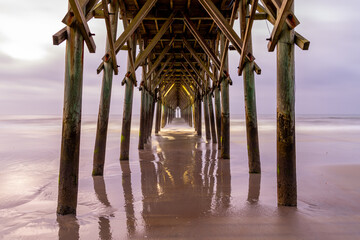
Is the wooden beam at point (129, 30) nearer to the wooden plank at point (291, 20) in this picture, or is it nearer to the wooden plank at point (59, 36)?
the wooden plank at point (59, 36)

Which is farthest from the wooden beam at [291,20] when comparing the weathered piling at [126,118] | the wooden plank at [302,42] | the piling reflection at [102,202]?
the weathered piling at [126,118]

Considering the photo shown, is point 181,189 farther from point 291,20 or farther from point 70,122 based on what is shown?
point 291,20

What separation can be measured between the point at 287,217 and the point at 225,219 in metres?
0.62

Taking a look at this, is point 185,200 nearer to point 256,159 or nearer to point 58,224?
point 58,224

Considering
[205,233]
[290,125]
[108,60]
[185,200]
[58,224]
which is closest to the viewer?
[205,233]

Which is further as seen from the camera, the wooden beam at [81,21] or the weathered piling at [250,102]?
the weathered piling at [250,102]

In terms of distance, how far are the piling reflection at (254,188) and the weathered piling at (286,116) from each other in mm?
337

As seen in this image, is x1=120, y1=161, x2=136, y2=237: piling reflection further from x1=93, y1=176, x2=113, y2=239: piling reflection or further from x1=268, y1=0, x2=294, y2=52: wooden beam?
x1=268, y1=0, x2=294, y2=52: wooden beam

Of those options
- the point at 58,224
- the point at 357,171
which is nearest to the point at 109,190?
the point at 58,224

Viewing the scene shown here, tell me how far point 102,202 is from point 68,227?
674 millimetres

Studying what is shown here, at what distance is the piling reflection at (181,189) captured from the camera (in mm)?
2561

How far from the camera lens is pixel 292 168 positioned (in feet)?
9.01

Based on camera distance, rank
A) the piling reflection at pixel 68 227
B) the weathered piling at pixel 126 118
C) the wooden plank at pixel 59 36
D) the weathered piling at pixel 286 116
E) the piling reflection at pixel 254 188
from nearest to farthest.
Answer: the piling reflection at pixel 68 227
the wooden plank at pixel 59 36
the weathered piling at pixel 286 116
the piling reflection at pixel 254 188
the weathered piling at pixel 126 118

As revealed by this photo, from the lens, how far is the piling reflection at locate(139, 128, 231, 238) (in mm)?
2561
